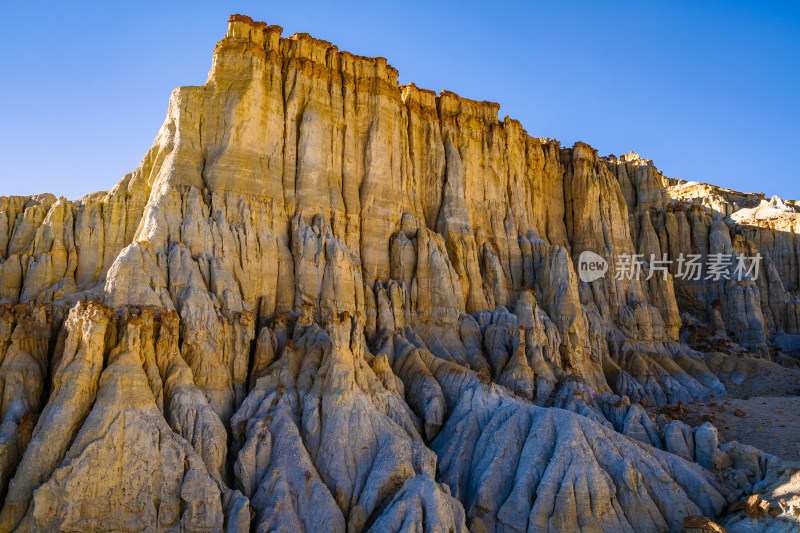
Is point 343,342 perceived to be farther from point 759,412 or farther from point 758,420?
point 759,412

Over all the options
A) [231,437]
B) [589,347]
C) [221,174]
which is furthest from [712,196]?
[231,437]

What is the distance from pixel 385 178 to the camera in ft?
168

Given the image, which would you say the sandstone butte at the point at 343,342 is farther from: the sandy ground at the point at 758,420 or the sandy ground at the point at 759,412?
the sandy ground at the point at 758,420

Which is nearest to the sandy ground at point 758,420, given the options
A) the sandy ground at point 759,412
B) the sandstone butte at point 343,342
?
the sandy ground at point 759,412

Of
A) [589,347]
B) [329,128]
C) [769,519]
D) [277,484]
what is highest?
[329,128]

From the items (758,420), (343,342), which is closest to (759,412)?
(758,420)

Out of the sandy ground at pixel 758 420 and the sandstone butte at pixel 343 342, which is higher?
the sandstone butte at pixel 343 342

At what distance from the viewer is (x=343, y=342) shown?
3562 cm

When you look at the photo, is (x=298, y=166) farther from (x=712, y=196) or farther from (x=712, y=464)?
(x=712, y=196)

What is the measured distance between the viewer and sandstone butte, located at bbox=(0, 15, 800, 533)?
28.5 meters

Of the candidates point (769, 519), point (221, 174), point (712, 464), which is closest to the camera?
point (769, 519)

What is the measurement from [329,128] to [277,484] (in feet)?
92.5

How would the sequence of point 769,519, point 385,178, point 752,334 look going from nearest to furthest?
point 769,519 → point 385,178 → point 752,334

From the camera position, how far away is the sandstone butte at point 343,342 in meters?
28.5
